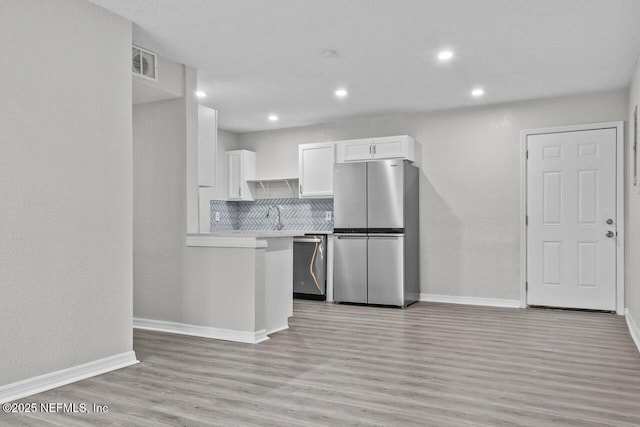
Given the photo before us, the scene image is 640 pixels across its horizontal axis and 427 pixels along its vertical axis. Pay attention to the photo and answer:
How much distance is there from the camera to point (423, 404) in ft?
8.79

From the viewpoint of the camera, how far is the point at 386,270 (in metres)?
5.91

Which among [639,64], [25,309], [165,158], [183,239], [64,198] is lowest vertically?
[25,309]

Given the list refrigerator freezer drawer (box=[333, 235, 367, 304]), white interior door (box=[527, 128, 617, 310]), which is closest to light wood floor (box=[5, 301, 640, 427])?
white interior door (box=[527, 128, 617, 310])

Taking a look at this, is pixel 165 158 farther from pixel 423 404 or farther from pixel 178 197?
pixel 423 404

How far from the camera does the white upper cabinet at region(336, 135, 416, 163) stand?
6.18m

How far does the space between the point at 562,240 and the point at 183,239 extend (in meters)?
4.07

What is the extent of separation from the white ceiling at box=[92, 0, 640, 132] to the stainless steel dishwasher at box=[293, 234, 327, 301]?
5.77ft

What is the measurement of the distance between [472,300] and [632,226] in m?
1.92

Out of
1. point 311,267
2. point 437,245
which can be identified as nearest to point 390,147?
point 437,245

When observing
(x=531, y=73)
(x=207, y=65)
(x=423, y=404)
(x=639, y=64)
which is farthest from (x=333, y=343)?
(x=639, y=64)

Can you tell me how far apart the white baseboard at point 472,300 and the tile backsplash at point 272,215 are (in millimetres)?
1662

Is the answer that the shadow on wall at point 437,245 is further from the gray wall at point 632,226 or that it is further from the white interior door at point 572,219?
the gray wall at point 632,226

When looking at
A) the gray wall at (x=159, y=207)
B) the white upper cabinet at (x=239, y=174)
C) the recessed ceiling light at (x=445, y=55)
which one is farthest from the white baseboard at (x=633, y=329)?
the white upper cabinet at (x=239, y=174)

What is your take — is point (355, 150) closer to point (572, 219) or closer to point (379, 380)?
point (572, 219)
